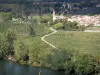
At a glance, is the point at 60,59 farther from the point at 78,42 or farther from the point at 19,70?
the point at 78,42

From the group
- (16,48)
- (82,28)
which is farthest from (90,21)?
(16,48)

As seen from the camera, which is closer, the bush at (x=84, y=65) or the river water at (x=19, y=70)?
the bush at (x=84, y=65)

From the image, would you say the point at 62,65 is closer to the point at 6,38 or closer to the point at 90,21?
the point at 6,38

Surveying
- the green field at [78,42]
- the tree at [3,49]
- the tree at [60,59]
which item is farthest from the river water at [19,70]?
the green field at [78,42]

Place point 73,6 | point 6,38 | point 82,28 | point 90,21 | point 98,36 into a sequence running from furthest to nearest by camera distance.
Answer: point 73,6, point 90,21, point 82,28, point 98,36, point 6,38

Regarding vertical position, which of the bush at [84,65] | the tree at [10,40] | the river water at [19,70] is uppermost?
the tree at [10,40]

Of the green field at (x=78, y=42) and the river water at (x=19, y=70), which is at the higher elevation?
the green field at (x=78, y=42)

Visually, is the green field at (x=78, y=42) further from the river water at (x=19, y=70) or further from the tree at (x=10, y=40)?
the tree at (x=10, y=40)
